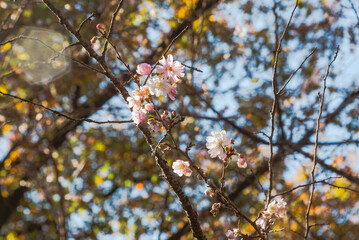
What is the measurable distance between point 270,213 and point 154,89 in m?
0.89

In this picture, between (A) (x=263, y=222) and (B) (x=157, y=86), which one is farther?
(A) (x=263, y=222)

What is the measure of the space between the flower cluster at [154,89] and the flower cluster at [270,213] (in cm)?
73

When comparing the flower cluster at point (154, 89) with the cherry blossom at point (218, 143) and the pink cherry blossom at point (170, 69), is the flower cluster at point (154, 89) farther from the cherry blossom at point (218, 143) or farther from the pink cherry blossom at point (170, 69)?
the cherry blossom at point (218, 143)

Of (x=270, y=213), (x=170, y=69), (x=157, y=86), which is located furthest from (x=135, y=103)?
(x=270, y=213)

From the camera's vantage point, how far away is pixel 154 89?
1.54m

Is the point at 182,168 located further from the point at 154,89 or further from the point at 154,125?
the point at 154,89

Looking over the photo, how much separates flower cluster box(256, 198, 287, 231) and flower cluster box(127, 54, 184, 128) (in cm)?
73

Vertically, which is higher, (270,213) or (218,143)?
(218,143)

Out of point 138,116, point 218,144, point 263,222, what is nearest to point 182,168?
point 218,144

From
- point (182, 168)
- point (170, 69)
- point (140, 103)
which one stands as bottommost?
point (182, 168)

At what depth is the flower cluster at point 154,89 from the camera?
1.54m

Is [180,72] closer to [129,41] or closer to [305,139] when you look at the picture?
[305,139]

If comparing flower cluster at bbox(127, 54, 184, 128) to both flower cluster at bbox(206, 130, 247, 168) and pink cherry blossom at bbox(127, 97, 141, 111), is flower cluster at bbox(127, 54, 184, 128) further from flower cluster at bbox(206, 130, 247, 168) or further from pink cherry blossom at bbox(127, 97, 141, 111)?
flower cluster at bbox(206, 130, 247, 168)

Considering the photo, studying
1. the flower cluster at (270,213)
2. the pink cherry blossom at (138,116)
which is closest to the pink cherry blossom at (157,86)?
the pink cherry blossom at (138,116)
